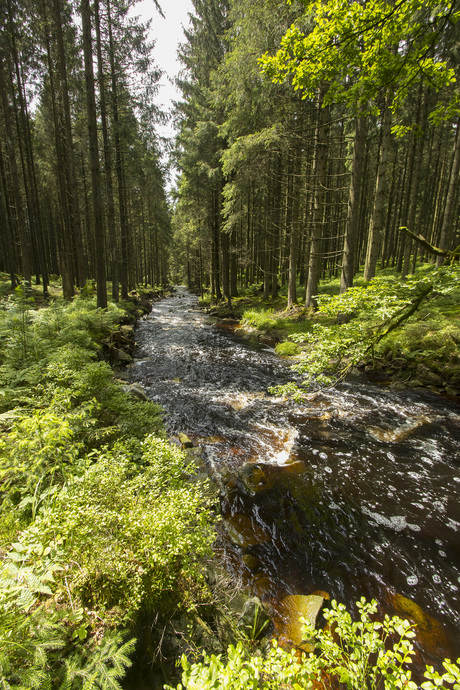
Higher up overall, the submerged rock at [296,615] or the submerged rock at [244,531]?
the submerged rock at [296,615]

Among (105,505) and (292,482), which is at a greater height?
(105,505)

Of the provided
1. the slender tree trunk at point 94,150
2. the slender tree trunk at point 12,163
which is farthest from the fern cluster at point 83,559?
the slender tree trunk at point 12,163

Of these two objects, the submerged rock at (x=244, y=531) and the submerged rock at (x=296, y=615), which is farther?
the submerged rock at (x=244, y=531)

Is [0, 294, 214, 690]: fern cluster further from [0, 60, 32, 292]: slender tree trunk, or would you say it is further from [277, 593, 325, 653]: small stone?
[0, 60, 32, 292]: slender tree trunk

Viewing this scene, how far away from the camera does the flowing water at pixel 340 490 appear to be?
351 cm

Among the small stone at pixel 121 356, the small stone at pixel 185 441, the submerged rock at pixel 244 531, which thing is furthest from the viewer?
the small stone at pixel 121 356

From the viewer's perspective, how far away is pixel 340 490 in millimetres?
4980

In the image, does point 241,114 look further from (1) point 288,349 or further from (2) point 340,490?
(2) point 340,490

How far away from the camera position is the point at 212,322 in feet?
64.0

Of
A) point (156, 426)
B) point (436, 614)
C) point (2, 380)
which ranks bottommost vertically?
point (436, 614)

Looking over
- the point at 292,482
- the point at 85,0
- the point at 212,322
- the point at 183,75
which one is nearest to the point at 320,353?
the point at 292,482

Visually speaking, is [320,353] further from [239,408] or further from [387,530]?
[239,408]

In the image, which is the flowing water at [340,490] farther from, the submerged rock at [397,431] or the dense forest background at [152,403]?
the dense forest background at [152,403]

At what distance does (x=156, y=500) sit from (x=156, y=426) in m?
2.39
